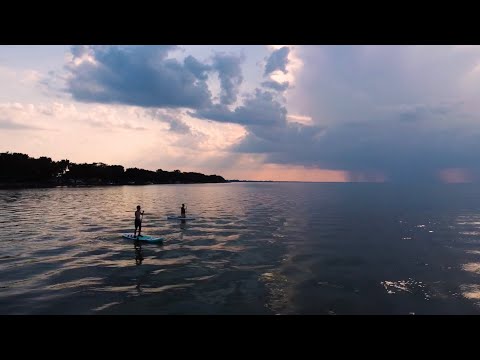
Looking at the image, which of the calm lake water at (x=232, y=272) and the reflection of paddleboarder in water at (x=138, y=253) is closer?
the calm lake water at (x=232, y=272)

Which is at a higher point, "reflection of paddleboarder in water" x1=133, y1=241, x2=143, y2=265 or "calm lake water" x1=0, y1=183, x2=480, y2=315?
"reflection of paddleboarder in water" x1=133, y1=241, x2=143, y2=265

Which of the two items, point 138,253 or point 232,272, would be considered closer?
point 232,272

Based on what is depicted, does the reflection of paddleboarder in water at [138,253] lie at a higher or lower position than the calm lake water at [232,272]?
higher

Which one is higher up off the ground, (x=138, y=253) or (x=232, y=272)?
(x=138, y=253)

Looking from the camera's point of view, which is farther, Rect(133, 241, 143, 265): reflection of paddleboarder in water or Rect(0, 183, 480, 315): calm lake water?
Rect(133, 241, 143, 265): reflection of paddleboarder in water
